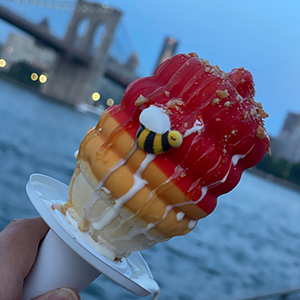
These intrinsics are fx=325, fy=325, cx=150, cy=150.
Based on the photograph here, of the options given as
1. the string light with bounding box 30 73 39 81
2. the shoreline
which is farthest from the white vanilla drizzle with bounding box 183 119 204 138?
the string light with bounding box 30 73 39 81

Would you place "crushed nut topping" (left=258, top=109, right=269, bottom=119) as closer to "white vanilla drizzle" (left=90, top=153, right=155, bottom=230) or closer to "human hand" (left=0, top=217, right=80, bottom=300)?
"white vanilla drizzle" (left=90, top=153, right=155, bottom=230)

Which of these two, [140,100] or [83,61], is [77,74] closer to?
[83,61]

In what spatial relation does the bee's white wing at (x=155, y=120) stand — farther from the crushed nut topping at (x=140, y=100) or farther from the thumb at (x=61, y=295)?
the thumb at (x=61, y=295)

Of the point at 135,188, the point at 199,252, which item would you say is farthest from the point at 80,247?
the point at 199,252

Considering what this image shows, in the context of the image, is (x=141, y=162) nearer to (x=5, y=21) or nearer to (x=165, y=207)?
(x=165, y=207)

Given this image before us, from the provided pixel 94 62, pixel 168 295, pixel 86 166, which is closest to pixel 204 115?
pixel 86 166
